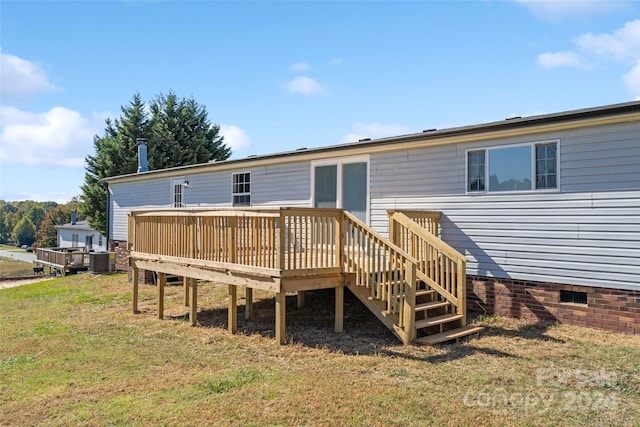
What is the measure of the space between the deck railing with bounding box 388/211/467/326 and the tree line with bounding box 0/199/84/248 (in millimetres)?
43178

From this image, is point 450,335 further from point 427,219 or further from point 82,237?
point 82,237

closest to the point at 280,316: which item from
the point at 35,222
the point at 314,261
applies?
the point at 314,261

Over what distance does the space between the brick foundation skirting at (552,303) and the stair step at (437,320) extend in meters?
1.26

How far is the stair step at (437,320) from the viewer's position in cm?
641

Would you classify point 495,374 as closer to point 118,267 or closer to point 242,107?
point 242,107

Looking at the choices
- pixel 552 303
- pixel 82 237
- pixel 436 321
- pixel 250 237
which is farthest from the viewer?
pixel 82 237

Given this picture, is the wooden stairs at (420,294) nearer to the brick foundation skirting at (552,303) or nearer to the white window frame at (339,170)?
the brick foundation skirting at (552,303)

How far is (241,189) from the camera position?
41.7 feet

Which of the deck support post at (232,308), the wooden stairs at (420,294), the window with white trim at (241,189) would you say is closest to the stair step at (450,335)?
the wooden stairs at (420,294)

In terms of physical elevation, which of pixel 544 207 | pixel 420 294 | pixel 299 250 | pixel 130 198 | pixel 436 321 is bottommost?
pixel 436 321

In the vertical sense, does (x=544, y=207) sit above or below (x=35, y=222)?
above

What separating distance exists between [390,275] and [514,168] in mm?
3115

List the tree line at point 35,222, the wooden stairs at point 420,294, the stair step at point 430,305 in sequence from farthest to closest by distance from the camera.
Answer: the tree line at point 35,222
the stair step at point 430,305
the wooden stairs at point 420,294

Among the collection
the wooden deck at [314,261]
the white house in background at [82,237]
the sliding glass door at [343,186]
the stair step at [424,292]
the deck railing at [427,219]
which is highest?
the sliding glass door at [343,186]
